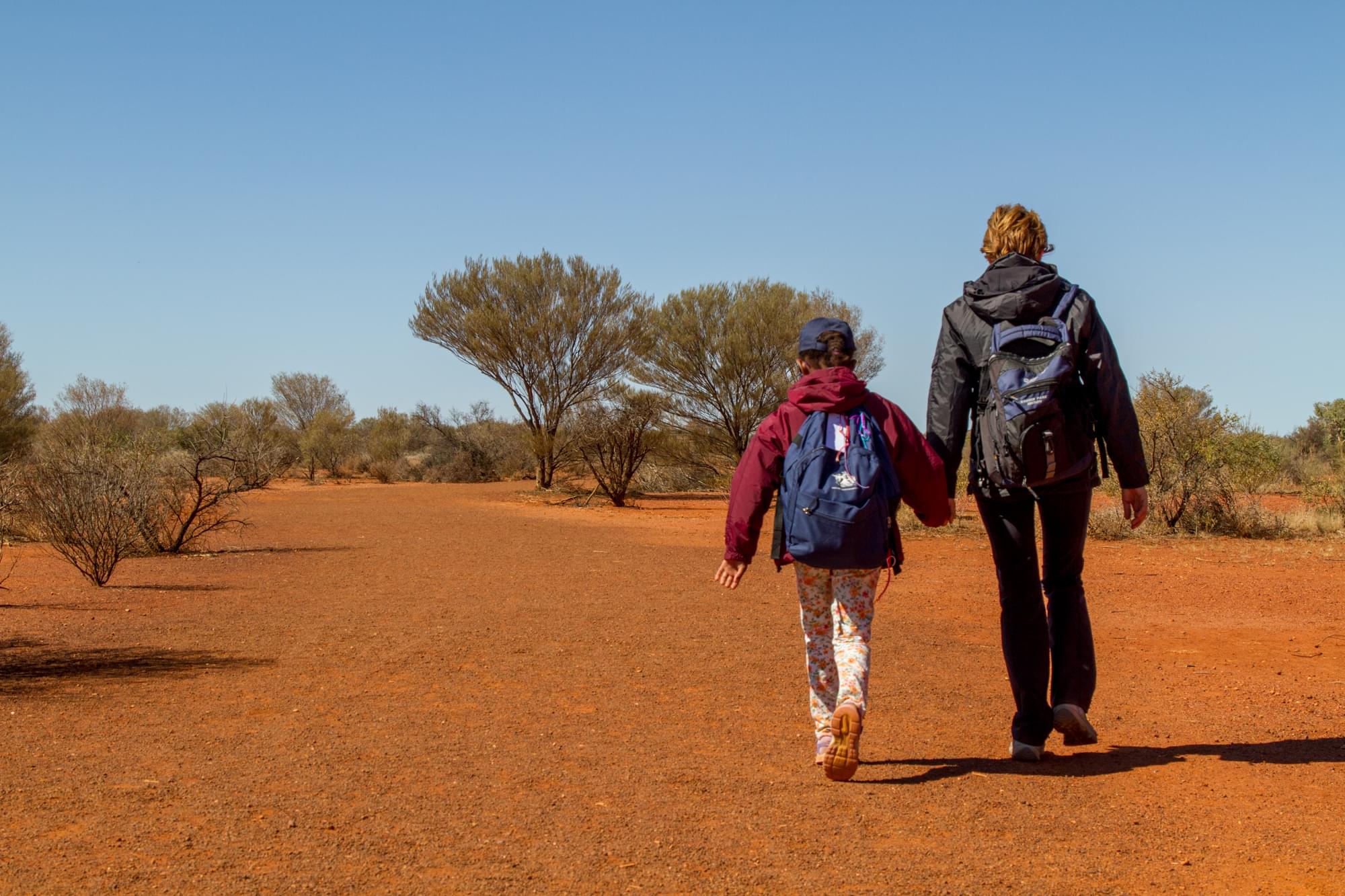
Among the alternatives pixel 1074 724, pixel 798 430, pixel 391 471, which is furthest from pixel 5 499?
pixel 391 471

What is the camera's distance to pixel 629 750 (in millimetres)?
4578

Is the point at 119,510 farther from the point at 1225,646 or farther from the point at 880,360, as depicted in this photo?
the point at 880,360

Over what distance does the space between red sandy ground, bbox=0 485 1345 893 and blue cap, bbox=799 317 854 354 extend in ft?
4.96

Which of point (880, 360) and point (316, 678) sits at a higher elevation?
point (880, 360)

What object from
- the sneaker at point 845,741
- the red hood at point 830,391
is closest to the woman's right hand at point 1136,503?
the red hood at point 830,391

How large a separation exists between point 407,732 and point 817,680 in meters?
1.80

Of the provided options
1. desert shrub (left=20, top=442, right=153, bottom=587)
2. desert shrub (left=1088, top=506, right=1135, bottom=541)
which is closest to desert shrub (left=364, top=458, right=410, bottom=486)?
desert shrub (left=20, top=442, right=153, bottom=587)

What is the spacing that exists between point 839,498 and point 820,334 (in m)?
0.63

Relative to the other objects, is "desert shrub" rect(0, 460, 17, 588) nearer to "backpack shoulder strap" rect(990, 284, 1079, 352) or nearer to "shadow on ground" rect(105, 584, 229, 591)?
"shadow on ground" rect(105, 584, 229, 591)

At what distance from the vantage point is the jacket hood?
4.08 metres

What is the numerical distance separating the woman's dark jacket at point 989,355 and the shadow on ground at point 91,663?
4213 millimetres

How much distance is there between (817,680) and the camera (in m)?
4.15

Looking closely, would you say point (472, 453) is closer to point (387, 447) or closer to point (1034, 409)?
point (387, 447)

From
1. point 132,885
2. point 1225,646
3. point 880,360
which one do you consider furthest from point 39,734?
point 880,360
